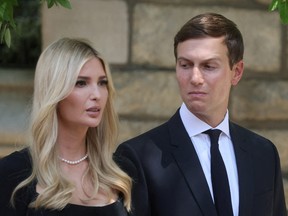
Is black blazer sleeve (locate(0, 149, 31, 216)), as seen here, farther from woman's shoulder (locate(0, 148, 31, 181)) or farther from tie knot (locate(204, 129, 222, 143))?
tie knot (locate(204, 129, 222, 143))

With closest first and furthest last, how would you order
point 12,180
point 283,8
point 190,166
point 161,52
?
point 12,180 → point 190,166 → point 283,8 → point 161,52

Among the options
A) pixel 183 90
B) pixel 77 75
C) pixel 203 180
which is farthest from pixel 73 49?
pixel 203 180

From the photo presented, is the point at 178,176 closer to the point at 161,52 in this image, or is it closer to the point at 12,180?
Answer: the point at 12,180

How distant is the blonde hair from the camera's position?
2.82m

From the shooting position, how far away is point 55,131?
2900 millimetres

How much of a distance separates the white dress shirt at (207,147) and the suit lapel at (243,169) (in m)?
0.02

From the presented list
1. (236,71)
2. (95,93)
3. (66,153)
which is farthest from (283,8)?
(66,153)

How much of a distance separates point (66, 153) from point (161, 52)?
1.84 meters

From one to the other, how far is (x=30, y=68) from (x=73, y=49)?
2414 mm

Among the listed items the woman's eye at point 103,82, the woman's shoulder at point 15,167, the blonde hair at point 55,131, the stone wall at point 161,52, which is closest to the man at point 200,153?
the blonde hair at point 55,131

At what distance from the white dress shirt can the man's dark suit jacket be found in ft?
0.08

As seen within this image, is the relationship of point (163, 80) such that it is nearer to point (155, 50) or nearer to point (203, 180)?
point (155, 50)

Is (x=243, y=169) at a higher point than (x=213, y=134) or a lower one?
lower

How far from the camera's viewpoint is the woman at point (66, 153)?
2795 mm
